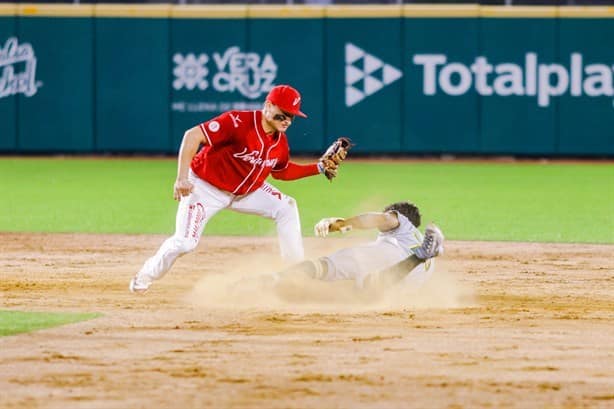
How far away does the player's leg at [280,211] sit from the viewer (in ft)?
31.8

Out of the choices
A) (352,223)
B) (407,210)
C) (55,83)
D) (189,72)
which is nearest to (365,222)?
(352,223)

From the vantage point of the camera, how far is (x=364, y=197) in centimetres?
1836

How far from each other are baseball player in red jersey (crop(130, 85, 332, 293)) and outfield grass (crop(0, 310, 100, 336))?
2.49 feet

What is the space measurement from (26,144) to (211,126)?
682 inches

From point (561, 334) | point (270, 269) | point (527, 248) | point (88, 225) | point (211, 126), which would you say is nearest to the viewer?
point (561, 334)

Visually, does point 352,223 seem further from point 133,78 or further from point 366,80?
point 133,78

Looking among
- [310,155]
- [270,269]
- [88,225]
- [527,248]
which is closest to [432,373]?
[270,269]

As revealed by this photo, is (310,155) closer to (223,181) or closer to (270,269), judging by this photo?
(270,269)

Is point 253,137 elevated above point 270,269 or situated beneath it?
elevated above

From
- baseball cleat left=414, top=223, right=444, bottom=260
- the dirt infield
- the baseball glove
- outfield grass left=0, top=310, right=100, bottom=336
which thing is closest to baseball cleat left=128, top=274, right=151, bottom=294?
the dirt infield

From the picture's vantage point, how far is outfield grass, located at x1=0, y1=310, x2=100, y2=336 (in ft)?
26.8

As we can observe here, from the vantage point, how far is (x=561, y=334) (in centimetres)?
809

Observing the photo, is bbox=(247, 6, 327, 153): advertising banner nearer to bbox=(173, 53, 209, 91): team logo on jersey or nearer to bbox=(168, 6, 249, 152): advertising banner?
bbox=(168, 6, 249, 152): advertising banner

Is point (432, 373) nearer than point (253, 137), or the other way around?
point (432, 373)
